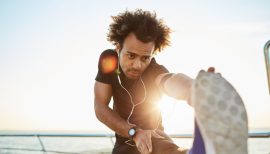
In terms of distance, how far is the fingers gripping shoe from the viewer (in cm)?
95

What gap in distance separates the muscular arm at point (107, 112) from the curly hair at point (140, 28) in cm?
39

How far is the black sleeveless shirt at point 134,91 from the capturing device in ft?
7.00

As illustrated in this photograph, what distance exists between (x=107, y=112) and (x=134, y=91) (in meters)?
0.27

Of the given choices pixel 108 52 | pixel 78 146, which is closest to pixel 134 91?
pixel 108 52

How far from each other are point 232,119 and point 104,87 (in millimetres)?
1318

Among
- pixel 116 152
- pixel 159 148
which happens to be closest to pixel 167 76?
pixel 159 148

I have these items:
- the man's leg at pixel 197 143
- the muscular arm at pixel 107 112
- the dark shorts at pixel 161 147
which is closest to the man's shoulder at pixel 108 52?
the muscular arm at pixel 107 112

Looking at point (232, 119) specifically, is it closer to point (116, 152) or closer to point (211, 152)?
point (211, 152)

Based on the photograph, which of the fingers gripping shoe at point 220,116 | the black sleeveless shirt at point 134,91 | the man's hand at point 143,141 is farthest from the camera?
the black sleeveless shirt at point 134,91

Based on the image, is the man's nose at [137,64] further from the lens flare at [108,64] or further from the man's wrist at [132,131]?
the man's wrist at [132,131]

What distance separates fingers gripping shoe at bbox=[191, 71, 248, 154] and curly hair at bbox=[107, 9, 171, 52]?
115 cm

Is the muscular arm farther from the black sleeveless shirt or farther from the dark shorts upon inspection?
the dark shorts

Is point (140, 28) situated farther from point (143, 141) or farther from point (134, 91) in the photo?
point (143, 141)

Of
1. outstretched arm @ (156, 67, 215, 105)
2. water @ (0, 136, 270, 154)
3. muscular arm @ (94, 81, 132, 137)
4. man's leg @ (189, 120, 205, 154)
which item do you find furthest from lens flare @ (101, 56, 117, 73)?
water @ (0, 136, 270, 154)
